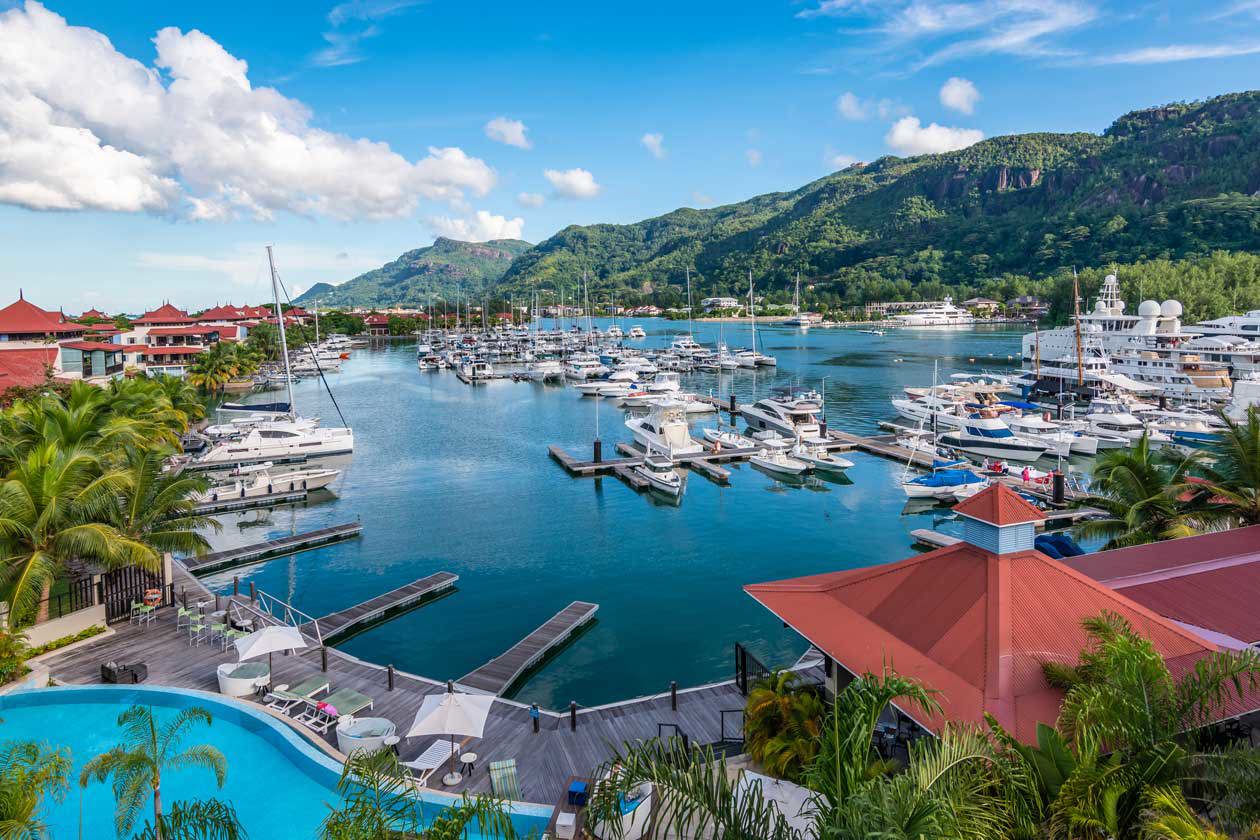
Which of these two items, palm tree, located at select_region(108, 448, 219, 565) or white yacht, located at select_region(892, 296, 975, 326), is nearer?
palm tree, located at select_region(108, 448, 219, 565)

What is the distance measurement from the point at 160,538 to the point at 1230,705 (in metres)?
22.7

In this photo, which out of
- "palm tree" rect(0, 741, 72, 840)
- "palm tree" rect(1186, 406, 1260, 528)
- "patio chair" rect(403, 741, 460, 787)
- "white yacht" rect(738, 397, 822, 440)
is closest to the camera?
"palm tree" rect(0, 741, 72, 840)

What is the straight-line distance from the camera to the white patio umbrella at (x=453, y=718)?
12453 mm

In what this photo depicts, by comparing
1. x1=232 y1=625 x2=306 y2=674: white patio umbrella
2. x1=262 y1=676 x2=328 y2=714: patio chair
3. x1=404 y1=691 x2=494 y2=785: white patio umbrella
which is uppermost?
x1=232 y1=625 x2=306 y2=674: white patio umbrella

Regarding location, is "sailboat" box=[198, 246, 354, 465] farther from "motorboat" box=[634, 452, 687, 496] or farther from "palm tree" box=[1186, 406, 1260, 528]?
"palm tree" box=[1186, 406, 1260, 528]

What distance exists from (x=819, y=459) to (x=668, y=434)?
9585 mm

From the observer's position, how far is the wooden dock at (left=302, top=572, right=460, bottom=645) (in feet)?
71.8

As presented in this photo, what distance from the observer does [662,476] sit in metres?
38.0

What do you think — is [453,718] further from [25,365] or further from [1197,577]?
[25,365]

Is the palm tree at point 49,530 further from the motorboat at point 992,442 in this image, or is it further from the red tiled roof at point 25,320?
the red tiled roof at point 25,320

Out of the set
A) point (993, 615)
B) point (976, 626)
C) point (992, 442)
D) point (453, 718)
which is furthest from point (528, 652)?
point (992, 442)

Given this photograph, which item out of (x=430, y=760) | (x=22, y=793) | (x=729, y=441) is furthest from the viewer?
(x=729, y=441)

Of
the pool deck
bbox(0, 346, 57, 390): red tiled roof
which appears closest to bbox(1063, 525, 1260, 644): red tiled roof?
the pool deck

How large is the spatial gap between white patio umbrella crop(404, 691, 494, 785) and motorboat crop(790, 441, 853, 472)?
102 ft
